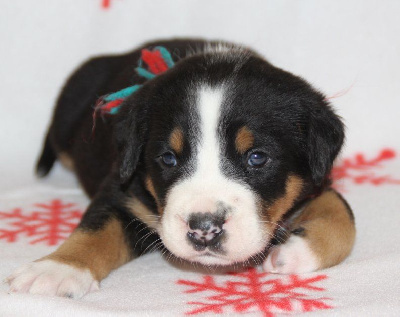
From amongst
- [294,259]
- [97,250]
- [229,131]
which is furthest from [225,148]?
[97,250]

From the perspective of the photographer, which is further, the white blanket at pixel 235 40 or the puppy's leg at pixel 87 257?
the white blanket at pixel 235 40

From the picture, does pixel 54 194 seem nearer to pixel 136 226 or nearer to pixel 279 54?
pixel 136 226

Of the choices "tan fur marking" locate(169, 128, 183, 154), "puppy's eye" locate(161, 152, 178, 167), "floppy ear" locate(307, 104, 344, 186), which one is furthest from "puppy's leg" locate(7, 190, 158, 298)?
"floppy ear" locate(307, 104, 344, 186)

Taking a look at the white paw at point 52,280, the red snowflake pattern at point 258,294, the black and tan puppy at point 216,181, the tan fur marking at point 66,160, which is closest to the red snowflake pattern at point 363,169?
the black and tan puppy at point 216,181

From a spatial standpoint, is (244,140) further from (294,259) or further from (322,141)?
(294,259)

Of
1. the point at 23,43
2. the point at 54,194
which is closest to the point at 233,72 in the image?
the point at 54,194

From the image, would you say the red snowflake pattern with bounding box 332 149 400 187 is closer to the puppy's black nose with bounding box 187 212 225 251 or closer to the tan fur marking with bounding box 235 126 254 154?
the tan fur marking with bounding box 235 126 254 154

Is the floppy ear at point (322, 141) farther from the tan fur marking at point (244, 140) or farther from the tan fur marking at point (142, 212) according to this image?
the tan fur marking at point (142, 212)
